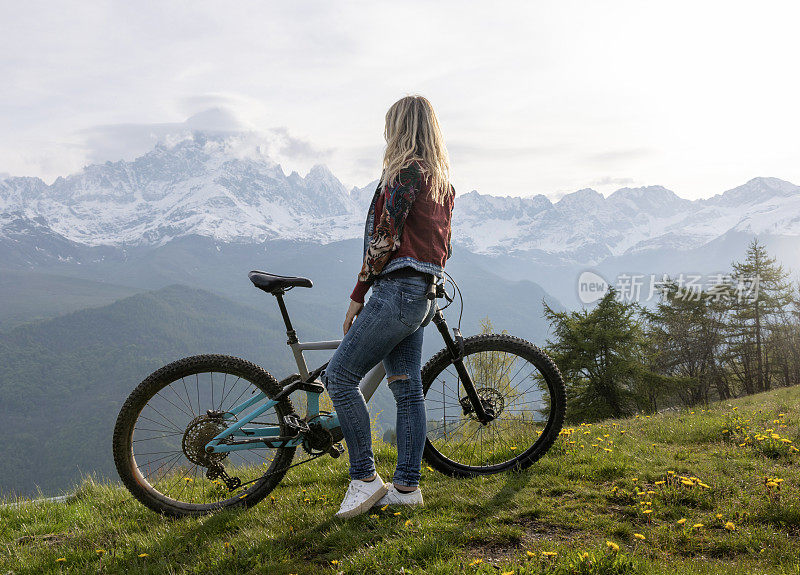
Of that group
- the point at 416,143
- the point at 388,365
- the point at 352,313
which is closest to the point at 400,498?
the point at 388,365

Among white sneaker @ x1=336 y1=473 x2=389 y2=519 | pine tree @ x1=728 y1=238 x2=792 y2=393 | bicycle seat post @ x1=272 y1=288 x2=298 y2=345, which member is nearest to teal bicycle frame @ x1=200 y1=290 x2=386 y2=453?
bicycle seat post @ x1=272 y1=288 x2=298 y2=345

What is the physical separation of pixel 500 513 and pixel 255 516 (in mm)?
1923

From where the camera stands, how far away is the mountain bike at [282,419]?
425 cm

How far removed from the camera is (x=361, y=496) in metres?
3.89

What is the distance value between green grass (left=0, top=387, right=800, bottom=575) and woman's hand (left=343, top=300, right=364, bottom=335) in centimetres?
142

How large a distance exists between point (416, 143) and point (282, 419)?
2.49 m

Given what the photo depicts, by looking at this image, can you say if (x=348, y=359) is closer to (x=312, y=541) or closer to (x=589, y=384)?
(x=312, y=541)

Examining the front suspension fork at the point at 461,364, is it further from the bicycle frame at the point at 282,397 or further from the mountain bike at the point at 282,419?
the bicycle frame at the point at 282,397

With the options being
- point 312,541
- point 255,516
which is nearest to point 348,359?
point 312,541

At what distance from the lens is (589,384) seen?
3038 cm

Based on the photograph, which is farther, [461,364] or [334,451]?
[461,364]

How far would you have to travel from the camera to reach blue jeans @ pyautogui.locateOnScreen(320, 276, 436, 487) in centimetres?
370

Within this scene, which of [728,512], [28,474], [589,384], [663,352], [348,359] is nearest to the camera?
[728,512]

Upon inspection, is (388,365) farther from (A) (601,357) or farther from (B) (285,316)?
(A) (601,357)
